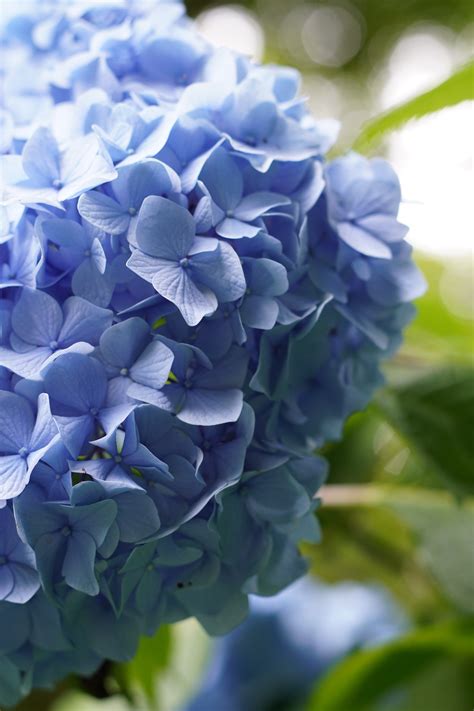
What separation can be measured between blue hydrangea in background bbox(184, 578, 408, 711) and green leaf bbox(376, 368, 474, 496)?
7.3 inches

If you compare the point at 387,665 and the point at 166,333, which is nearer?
the point at 166,333

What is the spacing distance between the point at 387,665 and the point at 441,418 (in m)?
0.13

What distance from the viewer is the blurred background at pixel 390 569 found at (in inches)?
15.0

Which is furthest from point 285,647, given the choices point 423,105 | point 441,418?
point 423,105

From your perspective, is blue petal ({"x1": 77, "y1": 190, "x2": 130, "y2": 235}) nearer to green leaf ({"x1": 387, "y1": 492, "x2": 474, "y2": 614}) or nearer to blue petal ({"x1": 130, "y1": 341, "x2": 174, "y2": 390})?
blue petal ({"x1": 130, "y1": 341, "x2": 174, "y2": 390})

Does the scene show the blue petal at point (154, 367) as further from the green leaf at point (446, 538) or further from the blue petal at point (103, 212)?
the green leaf at point (446, 538)

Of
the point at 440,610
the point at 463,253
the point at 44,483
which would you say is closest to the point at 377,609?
the point at 440,610

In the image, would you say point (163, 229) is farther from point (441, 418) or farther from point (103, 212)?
point (441, 418)

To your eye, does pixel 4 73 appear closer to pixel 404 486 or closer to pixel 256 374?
pixel 256 374

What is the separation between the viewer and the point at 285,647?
54 cm

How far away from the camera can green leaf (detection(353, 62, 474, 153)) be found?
0.33 metres

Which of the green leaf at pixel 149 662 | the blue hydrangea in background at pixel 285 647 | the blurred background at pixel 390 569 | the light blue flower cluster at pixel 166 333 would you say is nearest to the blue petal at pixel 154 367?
the light blue flower cluster at pixel 166 333

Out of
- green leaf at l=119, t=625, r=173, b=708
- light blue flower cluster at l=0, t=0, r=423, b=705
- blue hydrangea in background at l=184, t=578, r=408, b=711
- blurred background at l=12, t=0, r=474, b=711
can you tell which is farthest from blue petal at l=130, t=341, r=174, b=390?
blue hydrangea in background at l=184, t=578, r=408, b=711

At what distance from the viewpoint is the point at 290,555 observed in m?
0.28
